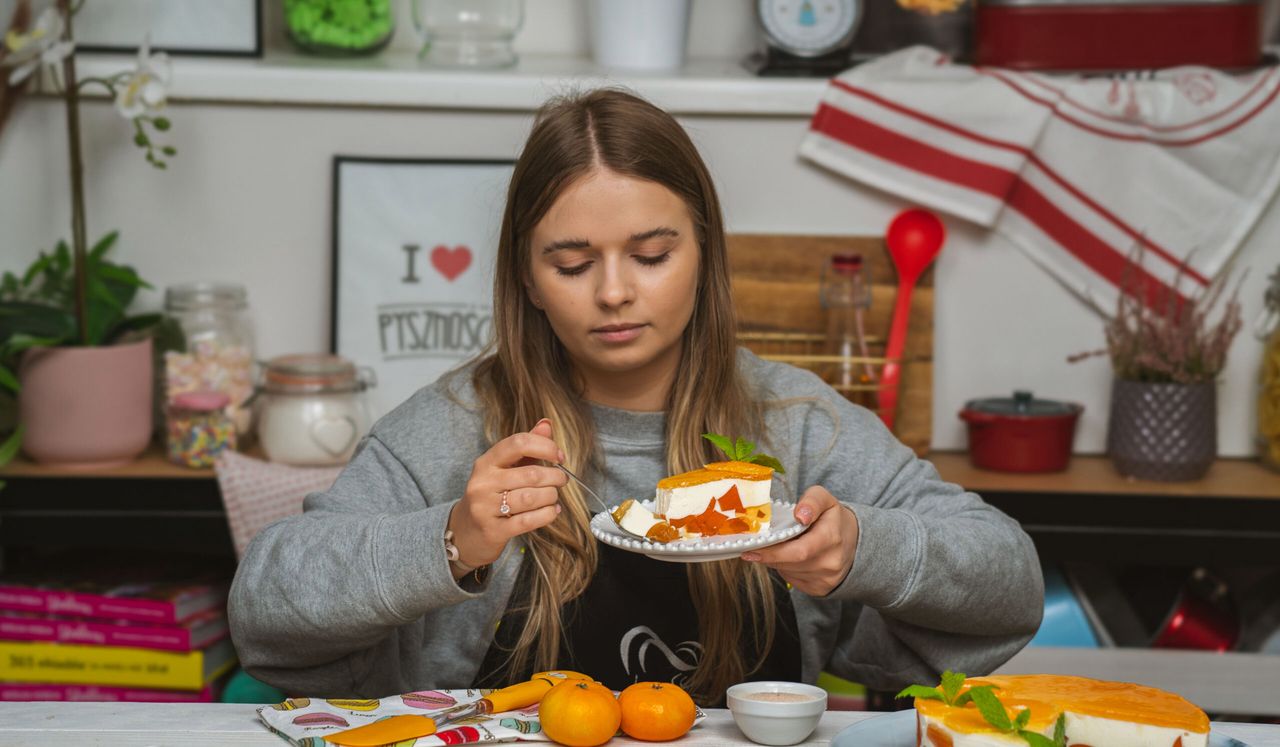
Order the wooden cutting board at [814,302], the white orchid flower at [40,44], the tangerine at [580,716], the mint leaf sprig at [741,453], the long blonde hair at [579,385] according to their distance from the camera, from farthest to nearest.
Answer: the wooden cutting board at [814,302] < the white orchid flower at [40,44] < the long blonde hair at [579,385] < the mint leaf sprig at [741,453] < the tangerine at [580,716]

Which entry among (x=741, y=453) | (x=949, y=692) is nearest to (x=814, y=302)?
(x=741, y=453)

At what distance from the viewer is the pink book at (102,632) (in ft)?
6.47

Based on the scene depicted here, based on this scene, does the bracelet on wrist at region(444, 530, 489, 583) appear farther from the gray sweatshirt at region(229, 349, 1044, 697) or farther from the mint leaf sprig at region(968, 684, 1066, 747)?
the mint leaf sprig at region(968, 684, 1066, 747)

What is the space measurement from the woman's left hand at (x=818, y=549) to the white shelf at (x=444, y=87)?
3.42 ft

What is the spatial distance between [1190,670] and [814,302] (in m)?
0.75

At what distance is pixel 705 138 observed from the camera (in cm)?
216

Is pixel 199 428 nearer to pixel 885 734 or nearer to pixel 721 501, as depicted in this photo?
pixel 721 501

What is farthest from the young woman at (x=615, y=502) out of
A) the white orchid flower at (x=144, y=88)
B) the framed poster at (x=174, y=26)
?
the framed poster at (x=174, y=26)

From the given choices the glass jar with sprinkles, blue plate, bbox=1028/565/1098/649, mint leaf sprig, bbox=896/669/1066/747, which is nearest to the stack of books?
the glass jar with sprinkles

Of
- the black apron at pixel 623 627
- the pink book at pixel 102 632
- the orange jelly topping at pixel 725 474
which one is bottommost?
the pink book at pixel 102 632

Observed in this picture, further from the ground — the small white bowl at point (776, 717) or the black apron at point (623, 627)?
the small white bowl at point (776, 717)

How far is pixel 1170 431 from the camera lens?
6.62 ft

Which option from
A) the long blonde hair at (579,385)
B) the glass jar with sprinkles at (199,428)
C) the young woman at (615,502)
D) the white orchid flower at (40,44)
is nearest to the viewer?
the young woman at (615,502)

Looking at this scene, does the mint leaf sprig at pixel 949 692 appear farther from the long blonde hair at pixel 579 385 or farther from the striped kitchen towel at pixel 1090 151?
the striped kitchen towel at pixel 1090 151
